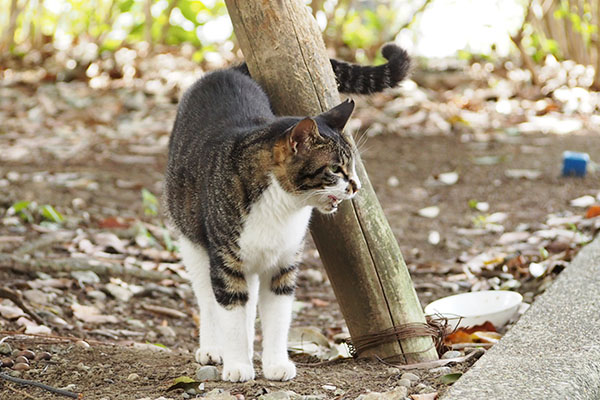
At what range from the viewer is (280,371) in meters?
2.84

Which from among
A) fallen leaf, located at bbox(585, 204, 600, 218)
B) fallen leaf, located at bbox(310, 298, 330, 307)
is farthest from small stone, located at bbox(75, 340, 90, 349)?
fallen leaf, located at bbox(585, 204, 600, 218)

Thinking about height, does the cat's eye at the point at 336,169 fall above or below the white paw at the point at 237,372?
above

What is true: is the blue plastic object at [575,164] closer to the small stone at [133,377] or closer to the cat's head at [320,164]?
the cat's head at [320,164]

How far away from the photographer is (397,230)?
530 cm

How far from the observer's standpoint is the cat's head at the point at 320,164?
271 centimetres

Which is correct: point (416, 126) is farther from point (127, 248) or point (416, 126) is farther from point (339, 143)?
point (339, 143)

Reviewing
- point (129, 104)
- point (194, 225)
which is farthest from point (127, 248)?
point (129, 104)

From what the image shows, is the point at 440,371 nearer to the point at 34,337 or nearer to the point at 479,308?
the point at 479,308

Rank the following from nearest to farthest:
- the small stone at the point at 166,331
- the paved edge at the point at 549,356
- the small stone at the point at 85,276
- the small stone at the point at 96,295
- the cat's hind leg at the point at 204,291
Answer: the paved edge at the point at 549,356 → the cat's hind leg at the point at 204,291 → the small stone at the point at 166,331 → the small stone at the point at 96,295 → the small stone at the point at 85,276

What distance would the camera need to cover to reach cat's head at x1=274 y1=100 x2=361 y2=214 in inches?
107

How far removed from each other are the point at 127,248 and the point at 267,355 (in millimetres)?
1980

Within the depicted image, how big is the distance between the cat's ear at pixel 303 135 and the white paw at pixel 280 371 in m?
0.75

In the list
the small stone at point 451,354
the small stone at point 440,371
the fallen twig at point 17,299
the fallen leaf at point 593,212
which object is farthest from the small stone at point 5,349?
the fallen leaf at point 593,212

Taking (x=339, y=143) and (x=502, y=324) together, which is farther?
(x=502, y=324)
